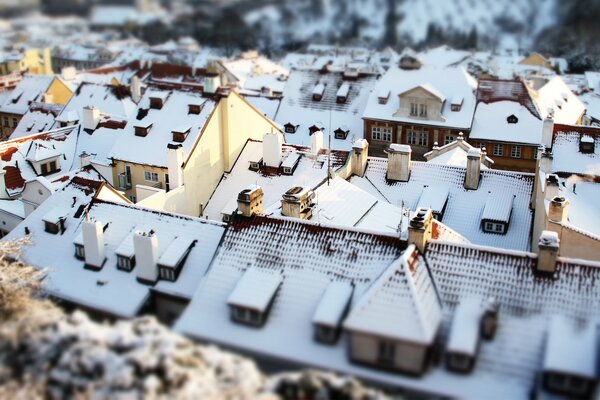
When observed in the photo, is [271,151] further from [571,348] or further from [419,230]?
[571,348]

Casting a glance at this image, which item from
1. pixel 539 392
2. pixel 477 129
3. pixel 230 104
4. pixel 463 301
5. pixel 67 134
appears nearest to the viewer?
pixel 539 392

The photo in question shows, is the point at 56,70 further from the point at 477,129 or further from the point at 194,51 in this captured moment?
the point at 477,129

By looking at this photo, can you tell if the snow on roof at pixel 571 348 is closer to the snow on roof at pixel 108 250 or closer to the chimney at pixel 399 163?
the snow on roof at pixel 108 250

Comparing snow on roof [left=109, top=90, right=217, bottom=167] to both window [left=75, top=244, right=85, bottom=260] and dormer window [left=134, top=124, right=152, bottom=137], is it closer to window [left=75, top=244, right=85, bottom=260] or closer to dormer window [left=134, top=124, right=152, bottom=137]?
dormer window [left=134, top=124, right=152, bottom=137]

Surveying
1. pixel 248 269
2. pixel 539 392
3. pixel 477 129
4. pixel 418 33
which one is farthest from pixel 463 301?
pixel 418 33

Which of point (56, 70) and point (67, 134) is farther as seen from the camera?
point (56, 70)

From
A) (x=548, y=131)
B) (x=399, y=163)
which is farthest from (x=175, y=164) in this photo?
(x=548, y=131)

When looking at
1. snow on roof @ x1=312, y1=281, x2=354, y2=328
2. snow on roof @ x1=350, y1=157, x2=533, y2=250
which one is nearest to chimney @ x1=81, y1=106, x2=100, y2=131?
snow on roof @ x1=350, y1=157, x2=533, y2=250
